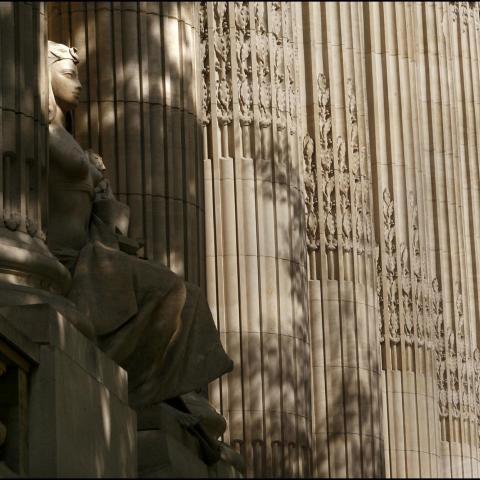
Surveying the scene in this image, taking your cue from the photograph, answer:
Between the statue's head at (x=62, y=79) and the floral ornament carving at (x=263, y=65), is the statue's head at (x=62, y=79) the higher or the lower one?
the lower one

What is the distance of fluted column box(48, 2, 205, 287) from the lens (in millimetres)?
23188

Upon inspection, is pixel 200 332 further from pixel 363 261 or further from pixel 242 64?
pixel 363 261

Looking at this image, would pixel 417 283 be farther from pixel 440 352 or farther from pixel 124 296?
pixel 124 296

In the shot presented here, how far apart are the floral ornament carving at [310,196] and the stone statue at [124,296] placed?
1587 centimetres

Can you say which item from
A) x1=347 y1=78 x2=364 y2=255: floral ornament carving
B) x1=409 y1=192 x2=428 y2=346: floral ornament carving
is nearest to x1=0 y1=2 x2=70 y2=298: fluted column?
x1=347 y1=78 x2=364 y2=255: floral ornament carving

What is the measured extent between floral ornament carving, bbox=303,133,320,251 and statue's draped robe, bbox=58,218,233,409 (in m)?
16.8

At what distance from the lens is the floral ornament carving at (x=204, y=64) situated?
28047mm

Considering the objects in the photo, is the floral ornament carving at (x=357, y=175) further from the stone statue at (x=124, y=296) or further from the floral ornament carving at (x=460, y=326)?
the stone statue at (x=124, y=296)

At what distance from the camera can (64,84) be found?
19172mm

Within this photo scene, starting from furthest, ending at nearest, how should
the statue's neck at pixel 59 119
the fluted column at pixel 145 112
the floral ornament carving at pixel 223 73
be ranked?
the floral ornament carving at pixel 223 73
the fluted column at pixel 145 112
the statue's neck at pixel 59 119

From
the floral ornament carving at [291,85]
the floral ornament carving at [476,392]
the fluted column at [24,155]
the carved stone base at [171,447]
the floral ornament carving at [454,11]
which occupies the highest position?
the floral ornament carving at [454,11]

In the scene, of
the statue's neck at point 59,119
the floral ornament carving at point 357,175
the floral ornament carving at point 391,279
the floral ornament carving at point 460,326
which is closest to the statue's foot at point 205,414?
the statue's neck at point 59,119

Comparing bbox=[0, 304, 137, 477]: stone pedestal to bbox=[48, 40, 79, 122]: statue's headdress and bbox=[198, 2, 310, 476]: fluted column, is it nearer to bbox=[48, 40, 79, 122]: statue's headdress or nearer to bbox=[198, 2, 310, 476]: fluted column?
bbox=[48, 40, 79, 122]: statue's headdress

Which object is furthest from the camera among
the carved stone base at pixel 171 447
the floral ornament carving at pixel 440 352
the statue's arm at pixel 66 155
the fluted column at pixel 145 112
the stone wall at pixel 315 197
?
the floral ornament carving at pixel 440 352
